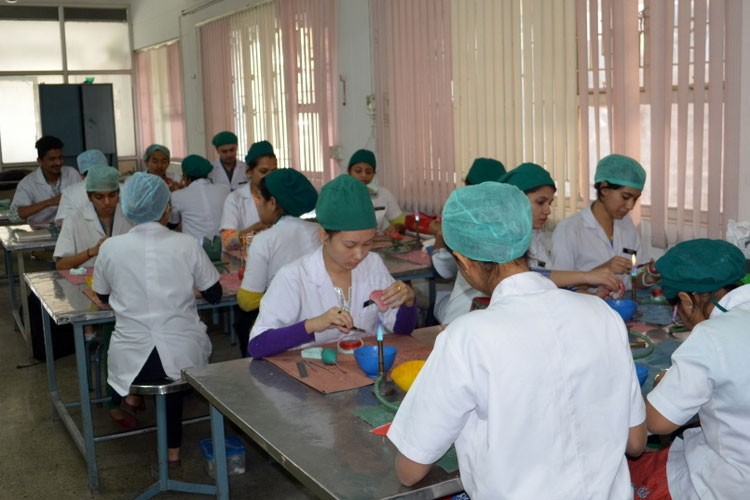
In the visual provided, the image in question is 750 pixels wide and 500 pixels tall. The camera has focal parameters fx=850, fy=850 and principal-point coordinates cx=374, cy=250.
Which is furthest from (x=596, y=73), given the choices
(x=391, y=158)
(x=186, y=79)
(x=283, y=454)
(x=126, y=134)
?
(x=126, y=134)

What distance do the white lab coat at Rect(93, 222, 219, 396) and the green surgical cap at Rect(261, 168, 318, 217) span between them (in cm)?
42

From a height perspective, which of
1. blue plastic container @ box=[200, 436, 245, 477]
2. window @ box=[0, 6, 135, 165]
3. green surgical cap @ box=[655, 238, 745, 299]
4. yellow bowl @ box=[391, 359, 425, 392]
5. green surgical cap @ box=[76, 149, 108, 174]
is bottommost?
blue plastic container @ box=[200, 436, 245, 477]

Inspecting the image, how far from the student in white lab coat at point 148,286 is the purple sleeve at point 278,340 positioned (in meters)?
0.92

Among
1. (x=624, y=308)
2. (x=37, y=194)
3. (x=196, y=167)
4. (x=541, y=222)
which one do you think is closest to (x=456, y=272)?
(x=541, y=222)

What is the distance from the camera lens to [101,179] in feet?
14.9

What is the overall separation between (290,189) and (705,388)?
220cm

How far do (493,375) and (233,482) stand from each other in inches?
98.8

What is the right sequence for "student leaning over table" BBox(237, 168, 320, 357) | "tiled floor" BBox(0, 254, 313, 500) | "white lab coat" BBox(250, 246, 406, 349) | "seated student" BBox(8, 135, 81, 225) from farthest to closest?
1. "seated student" BBox(8, 135, 81, 225)
2. "tiled floor" BBox(0, 254, 313, 500)
3. "student leaning over table" BBox(237, 168, 320, 357)
4. "white lab coat" BBox(250, 246, 406, 349)

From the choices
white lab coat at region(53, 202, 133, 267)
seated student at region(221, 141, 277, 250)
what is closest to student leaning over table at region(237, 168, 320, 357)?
white lab coat at region(53, 202, 133, 267)

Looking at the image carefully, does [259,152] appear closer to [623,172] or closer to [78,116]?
[623,172]

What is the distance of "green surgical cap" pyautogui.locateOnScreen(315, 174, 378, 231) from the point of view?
2.75 m

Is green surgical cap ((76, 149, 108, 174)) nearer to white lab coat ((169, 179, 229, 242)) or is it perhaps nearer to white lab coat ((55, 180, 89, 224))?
white lab coat ((55, 180, 89, 224))

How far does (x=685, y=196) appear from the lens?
173 inches

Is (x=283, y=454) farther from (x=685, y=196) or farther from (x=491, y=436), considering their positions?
(x=685, y=196)
